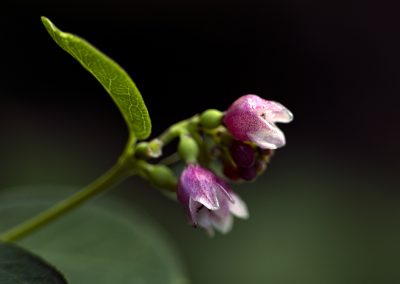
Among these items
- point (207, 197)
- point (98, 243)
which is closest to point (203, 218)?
point (207, 197)

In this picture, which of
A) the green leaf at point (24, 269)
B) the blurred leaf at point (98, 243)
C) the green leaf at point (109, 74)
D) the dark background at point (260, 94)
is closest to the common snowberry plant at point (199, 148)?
the green leaf at point (109, 74)

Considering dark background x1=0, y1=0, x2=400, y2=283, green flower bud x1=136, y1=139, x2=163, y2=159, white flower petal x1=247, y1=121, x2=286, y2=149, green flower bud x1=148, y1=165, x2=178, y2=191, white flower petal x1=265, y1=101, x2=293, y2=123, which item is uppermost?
white flower petal x1=265, y1=101, x2=293, y2=123

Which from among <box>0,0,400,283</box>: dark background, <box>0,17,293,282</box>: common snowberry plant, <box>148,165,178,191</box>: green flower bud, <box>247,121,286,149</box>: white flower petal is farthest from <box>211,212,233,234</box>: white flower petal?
<box>0,0,400,283</box>: dark background

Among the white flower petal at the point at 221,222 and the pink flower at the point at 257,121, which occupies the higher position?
the pink flower at the point at 257,121

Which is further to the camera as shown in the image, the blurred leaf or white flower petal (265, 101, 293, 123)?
the blurred leaf

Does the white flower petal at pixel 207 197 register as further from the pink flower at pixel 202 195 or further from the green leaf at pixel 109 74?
the green leaf at pixel 109 74

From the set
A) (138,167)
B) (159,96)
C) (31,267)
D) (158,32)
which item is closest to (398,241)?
(159,96)

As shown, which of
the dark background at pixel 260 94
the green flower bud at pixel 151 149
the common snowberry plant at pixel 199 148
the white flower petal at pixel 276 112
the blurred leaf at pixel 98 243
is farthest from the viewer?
the dark background at pixel 260 94

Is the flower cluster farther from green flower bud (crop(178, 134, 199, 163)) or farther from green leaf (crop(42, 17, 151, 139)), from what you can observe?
green leaf (crop(42, 17, 151, 139))
